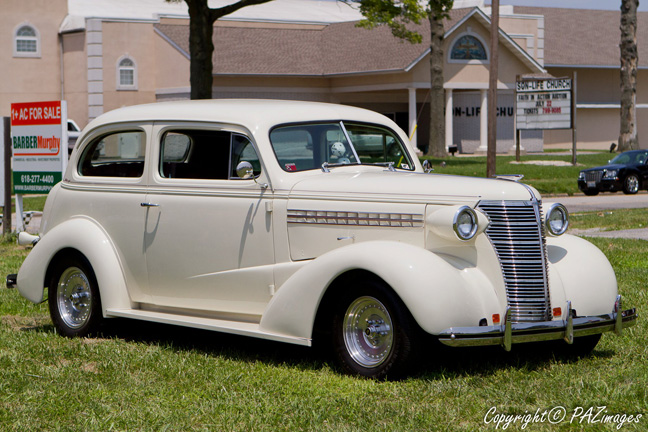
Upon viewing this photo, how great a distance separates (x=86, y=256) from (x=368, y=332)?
104 inches

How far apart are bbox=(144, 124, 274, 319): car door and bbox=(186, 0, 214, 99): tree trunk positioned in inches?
736

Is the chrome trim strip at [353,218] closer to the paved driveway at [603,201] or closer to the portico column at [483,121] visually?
the paved driveway at [603,201]

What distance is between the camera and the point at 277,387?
6023 millimetres

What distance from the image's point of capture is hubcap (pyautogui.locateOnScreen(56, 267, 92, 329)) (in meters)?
7.85

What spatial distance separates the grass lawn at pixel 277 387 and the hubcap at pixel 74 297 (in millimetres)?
217

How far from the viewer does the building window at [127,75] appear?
39062mm

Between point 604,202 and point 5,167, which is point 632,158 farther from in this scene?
point 5,167

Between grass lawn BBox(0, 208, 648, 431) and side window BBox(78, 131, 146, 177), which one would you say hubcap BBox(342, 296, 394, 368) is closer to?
grass lawn BBox(0, 208, 648, 431)

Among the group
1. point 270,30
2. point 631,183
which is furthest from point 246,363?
point 270,30

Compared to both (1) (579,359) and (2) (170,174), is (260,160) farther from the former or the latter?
(1) (579,359)

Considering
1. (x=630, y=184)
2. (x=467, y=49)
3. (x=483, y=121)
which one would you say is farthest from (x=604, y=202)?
(x=467, y=49)

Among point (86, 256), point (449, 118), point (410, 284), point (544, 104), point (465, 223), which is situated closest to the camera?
point (410, 284)

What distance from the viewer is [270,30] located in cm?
4381

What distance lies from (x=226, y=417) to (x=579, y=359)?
2614mm
